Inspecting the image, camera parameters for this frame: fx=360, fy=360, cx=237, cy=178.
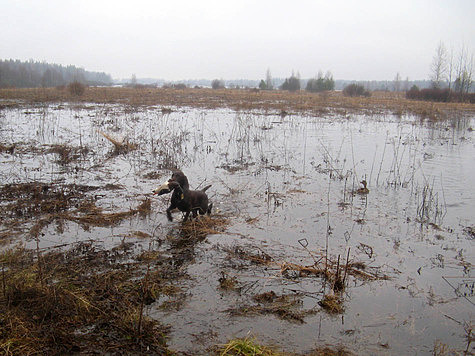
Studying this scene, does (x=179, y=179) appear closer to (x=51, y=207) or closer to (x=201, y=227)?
(x=201, y=227)

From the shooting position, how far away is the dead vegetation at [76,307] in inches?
122

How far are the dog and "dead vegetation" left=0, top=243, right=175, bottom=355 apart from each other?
1502 millimetres

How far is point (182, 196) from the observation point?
5.79m

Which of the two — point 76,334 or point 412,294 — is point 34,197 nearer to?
point 76,334

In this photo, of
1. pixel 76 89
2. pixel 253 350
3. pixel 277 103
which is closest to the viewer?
pixel 253 350

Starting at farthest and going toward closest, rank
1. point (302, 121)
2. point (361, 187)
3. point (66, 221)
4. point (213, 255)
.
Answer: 1. point (302, 121)
2. point (361, 187)
3. point (66, 221)
4. point (213, 255)

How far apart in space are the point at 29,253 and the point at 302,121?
17.6m

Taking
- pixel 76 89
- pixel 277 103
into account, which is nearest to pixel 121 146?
pixel 277 103

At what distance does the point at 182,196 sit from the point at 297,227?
207 cm

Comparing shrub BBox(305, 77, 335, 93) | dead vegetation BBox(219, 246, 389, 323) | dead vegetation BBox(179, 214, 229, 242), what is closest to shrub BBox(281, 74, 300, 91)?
shrub BBox(305, 77, 335, 93)

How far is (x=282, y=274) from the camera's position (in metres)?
4.62

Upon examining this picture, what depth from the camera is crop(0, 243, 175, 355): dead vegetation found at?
3.09m

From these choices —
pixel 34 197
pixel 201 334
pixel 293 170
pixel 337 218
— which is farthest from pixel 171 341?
pixel 293 170

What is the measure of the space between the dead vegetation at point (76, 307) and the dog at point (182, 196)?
1.50 m
